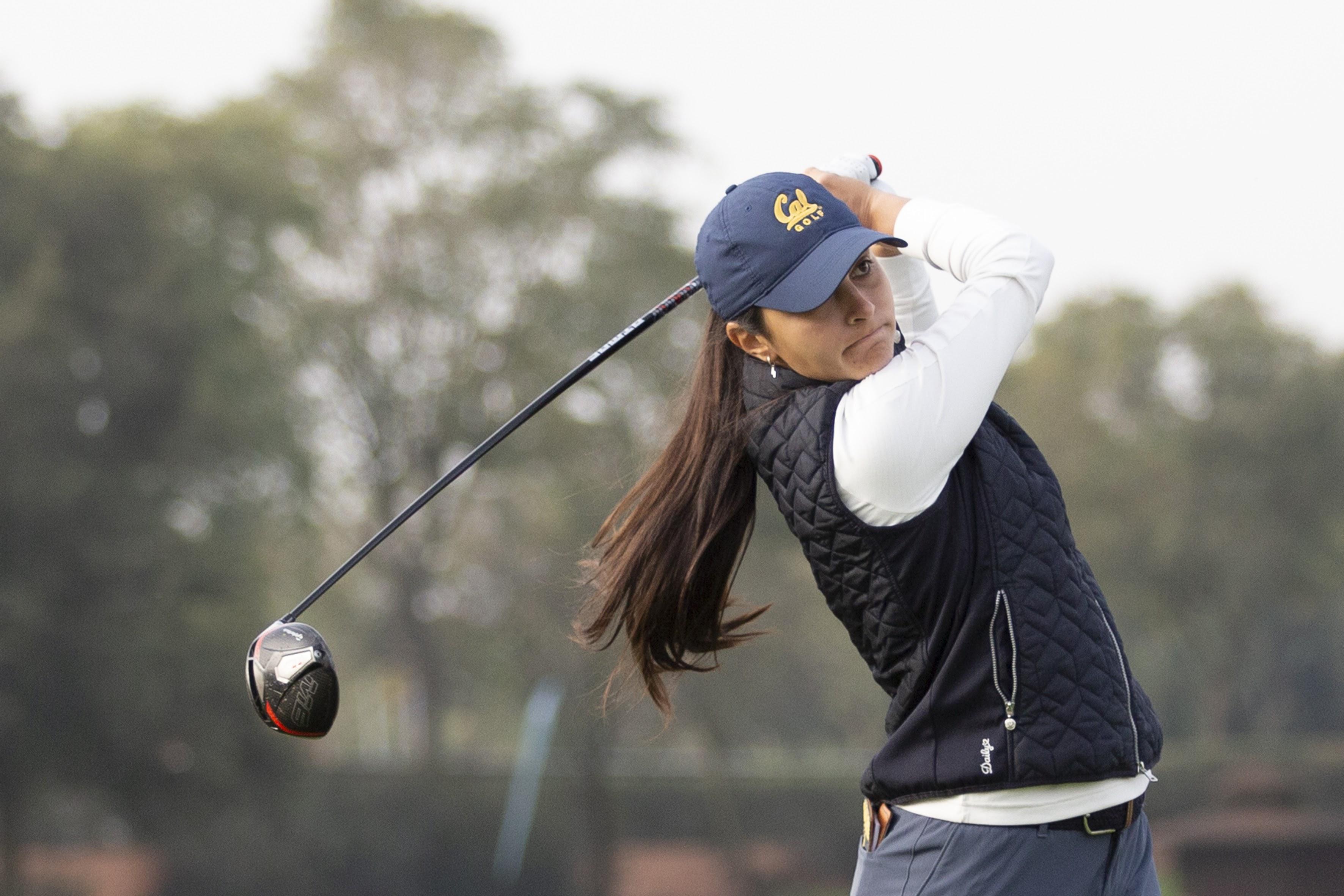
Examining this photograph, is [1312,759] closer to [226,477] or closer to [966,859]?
[226,477]

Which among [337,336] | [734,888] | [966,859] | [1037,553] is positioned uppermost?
[337,336]

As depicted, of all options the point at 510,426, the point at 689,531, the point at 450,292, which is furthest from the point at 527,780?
the point at 689,531

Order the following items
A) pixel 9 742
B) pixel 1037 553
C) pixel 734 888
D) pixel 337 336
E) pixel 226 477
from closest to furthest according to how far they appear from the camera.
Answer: pixel 1037 553 → pixel 9 742 → pixel 226 477 → pixel 337 336 → pixel 734 888

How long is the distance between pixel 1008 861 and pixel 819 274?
2.40ft

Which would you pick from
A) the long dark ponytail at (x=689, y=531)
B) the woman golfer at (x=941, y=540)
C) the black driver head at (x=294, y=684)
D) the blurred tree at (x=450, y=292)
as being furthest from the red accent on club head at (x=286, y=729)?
the blurred tree at (x=450, y=292)

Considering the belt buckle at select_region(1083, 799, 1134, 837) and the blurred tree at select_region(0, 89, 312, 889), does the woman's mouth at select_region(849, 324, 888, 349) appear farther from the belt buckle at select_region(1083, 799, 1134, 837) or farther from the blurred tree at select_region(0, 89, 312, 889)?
the blurred tree at select_region(0, 89, 312, 889)

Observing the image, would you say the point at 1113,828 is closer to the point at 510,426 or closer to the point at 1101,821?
the point at 1101,821

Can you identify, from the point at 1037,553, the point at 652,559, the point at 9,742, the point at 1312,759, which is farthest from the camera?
the point at 1312,759

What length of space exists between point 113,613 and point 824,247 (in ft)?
52.1

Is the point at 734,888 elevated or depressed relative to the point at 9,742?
depressed

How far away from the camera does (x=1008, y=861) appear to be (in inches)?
71.4

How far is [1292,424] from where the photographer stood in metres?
25.0

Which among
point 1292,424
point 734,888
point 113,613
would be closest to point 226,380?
point 113,613

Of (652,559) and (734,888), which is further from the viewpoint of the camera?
(734,888)
